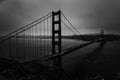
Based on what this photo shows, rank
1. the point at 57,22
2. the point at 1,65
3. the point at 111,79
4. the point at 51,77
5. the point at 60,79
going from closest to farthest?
the point at 1,65 → the point at 51,77 → the point at 60,79 → the point at 111,79 → the point at 57,22

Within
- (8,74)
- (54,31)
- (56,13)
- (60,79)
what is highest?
(56,13)

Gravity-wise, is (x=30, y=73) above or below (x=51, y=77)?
above

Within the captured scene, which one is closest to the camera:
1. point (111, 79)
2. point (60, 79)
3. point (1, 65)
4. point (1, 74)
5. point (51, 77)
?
point (1, 74)

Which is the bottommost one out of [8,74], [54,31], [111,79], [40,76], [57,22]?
[111,79]

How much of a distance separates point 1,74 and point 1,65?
0.64 meters

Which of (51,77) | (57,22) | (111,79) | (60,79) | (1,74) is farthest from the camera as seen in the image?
(57,22)

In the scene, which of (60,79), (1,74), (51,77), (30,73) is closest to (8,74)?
(1,74)

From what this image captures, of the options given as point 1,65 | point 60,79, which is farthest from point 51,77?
point 1,65

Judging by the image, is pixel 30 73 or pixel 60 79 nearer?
pixel 30 73

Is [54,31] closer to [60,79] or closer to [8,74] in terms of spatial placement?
[60,79]

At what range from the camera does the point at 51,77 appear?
5.38 m

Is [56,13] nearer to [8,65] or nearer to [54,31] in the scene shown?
[54,31]

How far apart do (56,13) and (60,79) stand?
9943 mm

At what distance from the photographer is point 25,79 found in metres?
4.25
